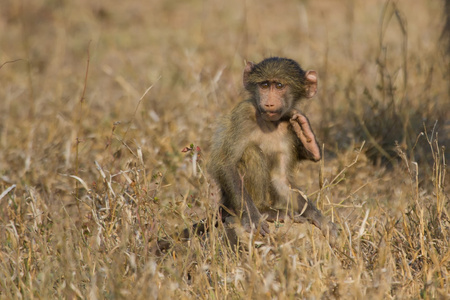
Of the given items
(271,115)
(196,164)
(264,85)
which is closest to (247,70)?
(264,85)

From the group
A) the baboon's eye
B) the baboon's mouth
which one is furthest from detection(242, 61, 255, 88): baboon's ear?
the baboon's mouth

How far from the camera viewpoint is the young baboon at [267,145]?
12.1 ft

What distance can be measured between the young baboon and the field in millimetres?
143

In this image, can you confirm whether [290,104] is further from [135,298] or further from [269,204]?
[135,298]

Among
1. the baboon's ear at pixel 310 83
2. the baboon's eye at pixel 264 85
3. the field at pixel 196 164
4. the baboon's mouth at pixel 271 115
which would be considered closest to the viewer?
the field at pixel 196 164

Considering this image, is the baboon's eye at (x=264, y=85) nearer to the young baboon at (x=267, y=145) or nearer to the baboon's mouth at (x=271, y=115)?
the young baboon at (x=267, y=145)

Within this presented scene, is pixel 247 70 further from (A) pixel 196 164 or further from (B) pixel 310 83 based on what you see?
(A) pixel 196 164

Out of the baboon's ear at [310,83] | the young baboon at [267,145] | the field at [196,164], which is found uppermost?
the baboon's ear at [310,83]

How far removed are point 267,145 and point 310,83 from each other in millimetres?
483

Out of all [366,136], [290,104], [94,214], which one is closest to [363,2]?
[366,136]

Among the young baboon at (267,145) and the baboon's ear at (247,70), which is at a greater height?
the baboon's ear at (247,70)

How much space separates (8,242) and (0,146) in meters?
2.10

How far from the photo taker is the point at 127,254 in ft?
10.4

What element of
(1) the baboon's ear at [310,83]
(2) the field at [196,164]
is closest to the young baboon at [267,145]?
(1) the baboon's ear at [310,83]
